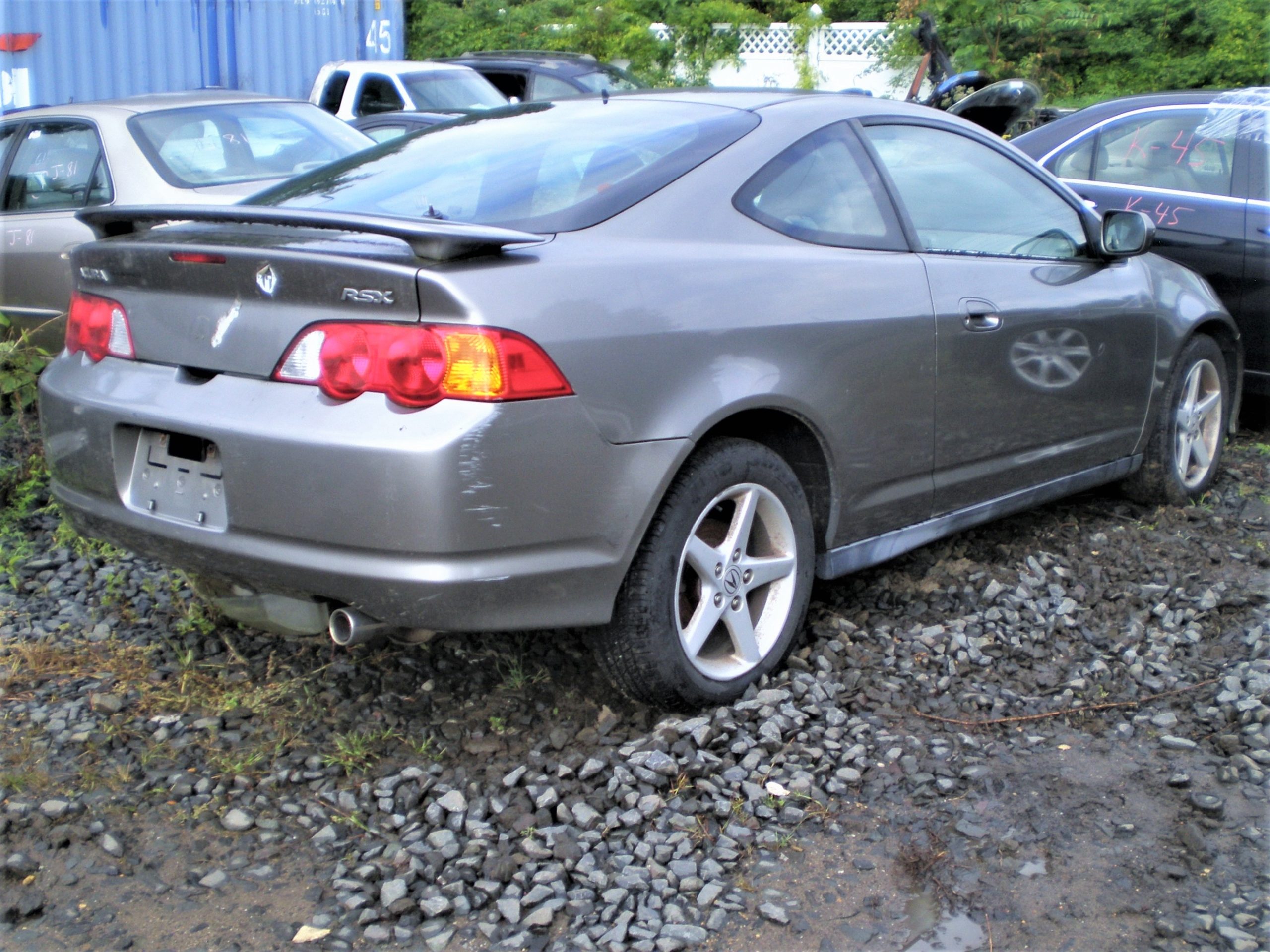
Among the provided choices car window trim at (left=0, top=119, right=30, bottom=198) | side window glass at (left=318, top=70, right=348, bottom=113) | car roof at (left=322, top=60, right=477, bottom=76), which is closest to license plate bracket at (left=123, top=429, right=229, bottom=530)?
car window trim at (left=0, top=119, right=30, bottom=198)

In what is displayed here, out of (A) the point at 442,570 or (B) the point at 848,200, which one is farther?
(B) the point at 848,200

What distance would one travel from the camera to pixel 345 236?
2.76 metres

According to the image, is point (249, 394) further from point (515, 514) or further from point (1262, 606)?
point (1262, 606)

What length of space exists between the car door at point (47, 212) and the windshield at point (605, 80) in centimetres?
867

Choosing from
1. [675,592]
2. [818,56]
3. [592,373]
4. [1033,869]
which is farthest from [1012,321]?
[818,56]

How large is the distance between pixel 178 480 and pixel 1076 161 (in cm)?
487

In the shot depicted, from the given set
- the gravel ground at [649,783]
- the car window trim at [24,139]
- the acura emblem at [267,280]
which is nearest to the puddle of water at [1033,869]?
the gravel ground at [649,783]

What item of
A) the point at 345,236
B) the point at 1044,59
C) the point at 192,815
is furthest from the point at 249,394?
the point at 1044,59

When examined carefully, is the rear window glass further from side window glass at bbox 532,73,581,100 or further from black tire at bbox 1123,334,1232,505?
side window glass at bbox 532,73,581,100

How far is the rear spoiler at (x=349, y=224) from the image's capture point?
99.3 inches

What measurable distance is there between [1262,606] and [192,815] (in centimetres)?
312

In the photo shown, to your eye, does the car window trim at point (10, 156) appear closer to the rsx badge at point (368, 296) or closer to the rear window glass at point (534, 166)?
the rear window glass at point (534, 166)

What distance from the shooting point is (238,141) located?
6.61 metres

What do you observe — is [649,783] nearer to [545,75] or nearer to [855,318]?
[855,318]
